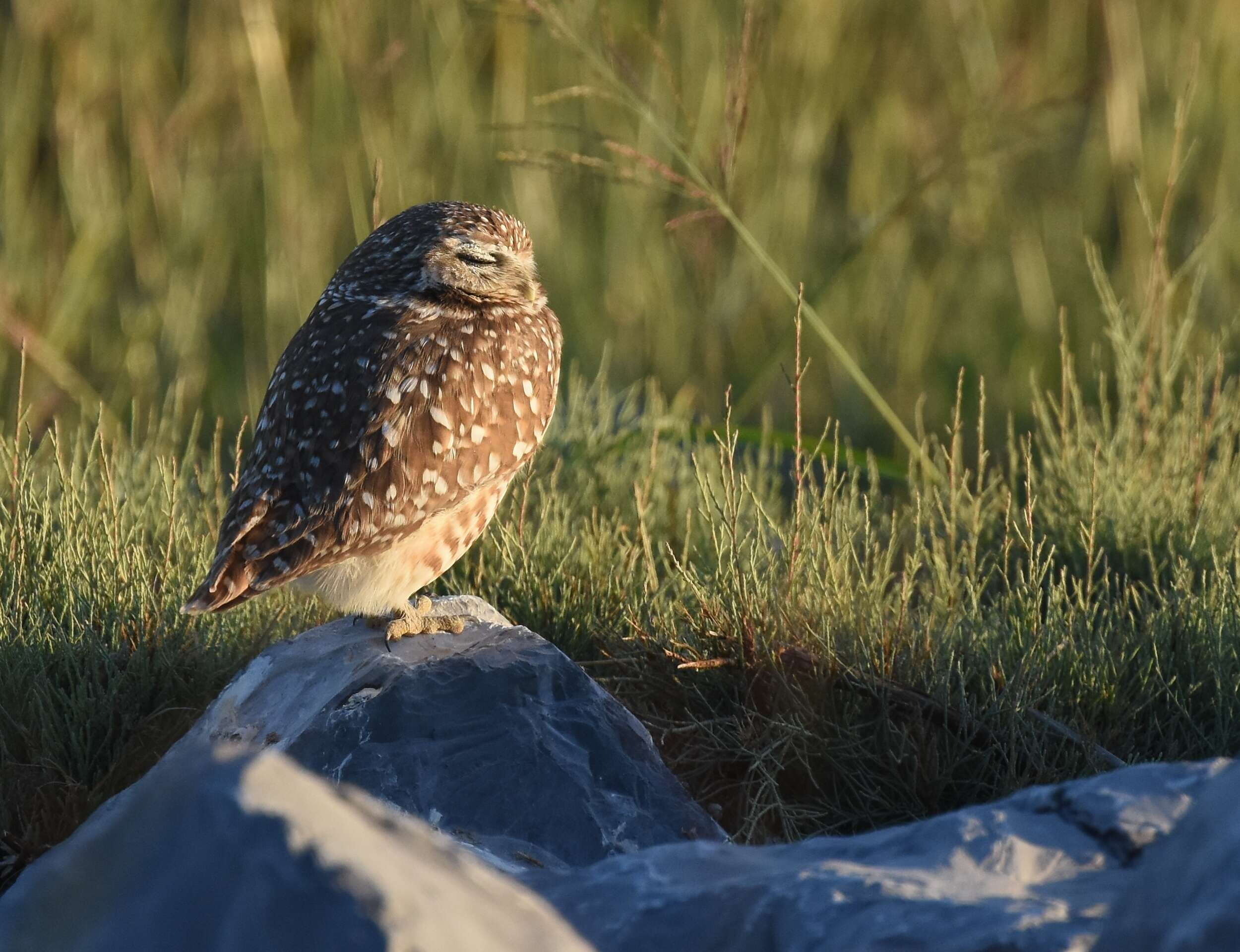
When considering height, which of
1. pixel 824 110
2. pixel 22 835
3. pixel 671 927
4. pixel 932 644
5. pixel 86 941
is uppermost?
pixel 824 110

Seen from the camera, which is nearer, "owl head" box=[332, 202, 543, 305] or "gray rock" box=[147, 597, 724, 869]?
"gray rock" box=[147, 597, 724, 869]

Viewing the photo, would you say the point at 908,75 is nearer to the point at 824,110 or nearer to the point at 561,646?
the point at 824,110

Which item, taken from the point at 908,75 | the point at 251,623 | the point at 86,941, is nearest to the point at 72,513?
the point at 251,623

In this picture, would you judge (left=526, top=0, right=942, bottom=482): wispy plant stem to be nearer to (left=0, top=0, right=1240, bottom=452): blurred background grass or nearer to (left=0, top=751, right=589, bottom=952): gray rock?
(left=0, top=0, right=1240, bottom=452): blurred background grass

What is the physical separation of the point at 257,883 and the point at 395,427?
2135 millimetres

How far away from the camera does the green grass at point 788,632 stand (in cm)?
332

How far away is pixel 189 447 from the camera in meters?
4.71

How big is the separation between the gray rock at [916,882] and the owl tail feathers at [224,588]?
152cm

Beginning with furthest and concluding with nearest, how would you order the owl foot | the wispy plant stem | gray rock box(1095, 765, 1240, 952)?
1. the wispy plant stem
2. the owl foot
3. gray rock box(1095, 765, 1240, 952)

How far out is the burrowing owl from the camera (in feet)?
11.4

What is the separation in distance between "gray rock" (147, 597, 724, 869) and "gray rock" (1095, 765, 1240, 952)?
4.57 feet

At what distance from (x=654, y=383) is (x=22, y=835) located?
2762 mm

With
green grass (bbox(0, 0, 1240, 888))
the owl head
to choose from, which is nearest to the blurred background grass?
green grass (bbox(0, 0, 1240, 888))

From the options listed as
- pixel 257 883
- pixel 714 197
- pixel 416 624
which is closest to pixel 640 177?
pixel 714 197
